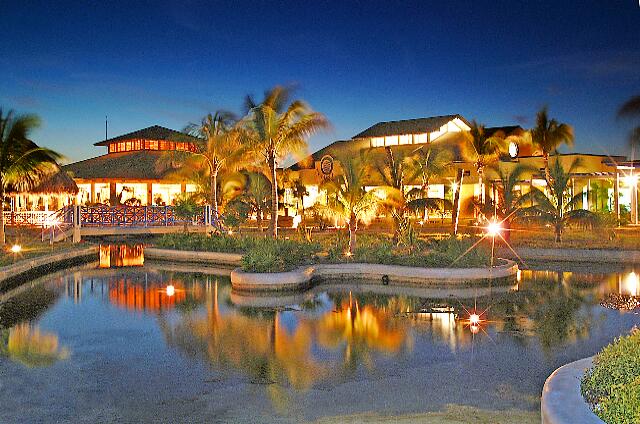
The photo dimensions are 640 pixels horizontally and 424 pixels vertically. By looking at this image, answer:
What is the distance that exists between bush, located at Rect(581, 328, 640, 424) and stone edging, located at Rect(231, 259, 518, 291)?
8.98 m

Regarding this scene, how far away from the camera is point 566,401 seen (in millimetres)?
5699

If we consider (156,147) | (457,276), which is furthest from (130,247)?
(156,147)

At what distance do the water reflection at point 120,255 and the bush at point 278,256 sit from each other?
604 centimetres

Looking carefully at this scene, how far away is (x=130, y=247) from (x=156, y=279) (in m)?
11.1

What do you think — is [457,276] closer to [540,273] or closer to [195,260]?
[540,273]

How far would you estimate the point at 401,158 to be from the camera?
70.9 ft

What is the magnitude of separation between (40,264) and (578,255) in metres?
16.2

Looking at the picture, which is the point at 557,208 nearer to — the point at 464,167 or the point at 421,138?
the point at 464,167

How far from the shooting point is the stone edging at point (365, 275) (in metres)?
14.6

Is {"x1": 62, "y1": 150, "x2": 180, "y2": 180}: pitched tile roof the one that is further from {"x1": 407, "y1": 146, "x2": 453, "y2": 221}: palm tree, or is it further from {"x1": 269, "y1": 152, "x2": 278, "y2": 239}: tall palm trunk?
{"x1": 269, "y1": 152, "x2": 278, "y2": 239}: tall palm trunk

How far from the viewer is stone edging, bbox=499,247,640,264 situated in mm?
19656

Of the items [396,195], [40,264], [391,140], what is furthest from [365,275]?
[391,140]

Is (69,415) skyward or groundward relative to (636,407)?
groundward

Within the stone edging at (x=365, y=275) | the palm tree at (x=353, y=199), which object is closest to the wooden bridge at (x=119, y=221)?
the palm tree at (x=353, y=199)
